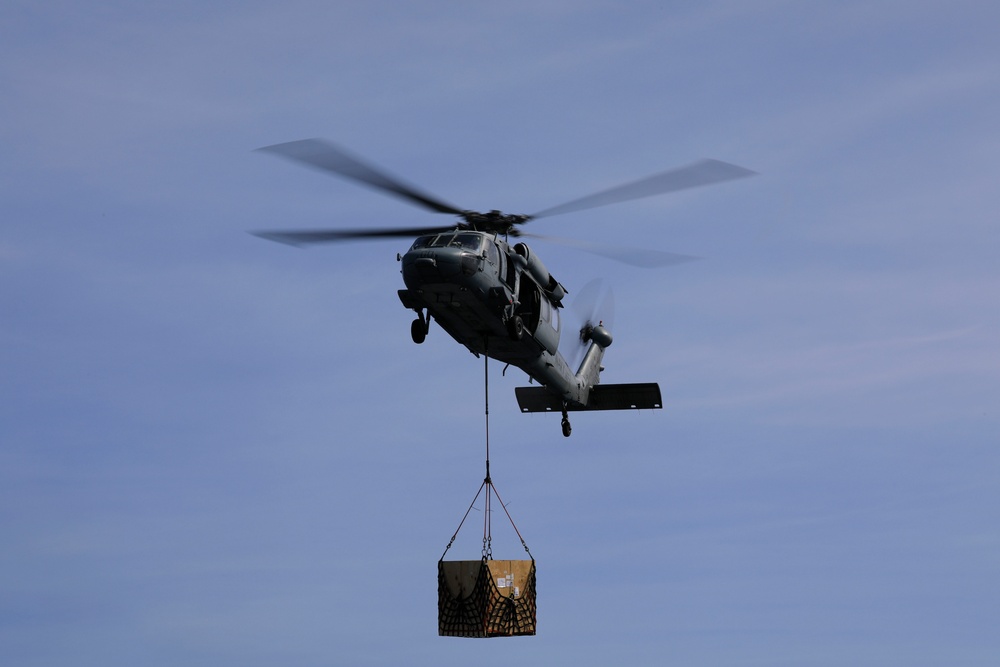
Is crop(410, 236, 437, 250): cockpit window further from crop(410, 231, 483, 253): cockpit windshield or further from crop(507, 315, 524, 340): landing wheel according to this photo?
crop(507, 315, 524, 340): landing wheel

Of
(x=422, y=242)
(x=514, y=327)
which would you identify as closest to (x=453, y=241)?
(x=422, y=242)

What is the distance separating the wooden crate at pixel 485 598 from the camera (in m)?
21.5

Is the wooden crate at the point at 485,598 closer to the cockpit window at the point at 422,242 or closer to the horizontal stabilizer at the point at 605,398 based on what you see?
the cockpit window at the point at 422,242

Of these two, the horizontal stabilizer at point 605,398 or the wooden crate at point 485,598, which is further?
the horizontal stabilizer at point 605,398

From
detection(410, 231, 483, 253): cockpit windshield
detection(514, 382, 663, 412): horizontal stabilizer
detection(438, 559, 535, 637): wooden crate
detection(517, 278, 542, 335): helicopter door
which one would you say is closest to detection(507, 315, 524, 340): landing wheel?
detection(517, 278, 542, 335): helicopter door

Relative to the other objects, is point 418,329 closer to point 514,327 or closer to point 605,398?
point 514,327

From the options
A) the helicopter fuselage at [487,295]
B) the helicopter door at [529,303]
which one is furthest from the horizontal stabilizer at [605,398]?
the helicopter door at [529,303]

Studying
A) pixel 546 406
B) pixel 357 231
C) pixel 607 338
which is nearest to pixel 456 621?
pixel 357 231

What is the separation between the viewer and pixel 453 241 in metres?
23.8

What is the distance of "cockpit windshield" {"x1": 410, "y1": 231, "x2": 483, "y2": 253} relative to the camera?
77.8ft

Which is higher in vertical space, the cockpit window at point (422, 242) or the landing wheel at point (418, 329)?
the cockpit window at point (422, 242)

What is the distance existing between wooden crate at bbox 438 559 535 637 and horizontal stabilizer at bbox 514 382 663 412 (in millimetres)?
9201

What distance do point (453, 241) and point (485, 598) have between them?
6919 mm

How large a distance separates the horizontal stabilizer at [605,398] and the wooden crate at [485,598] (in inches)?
362
